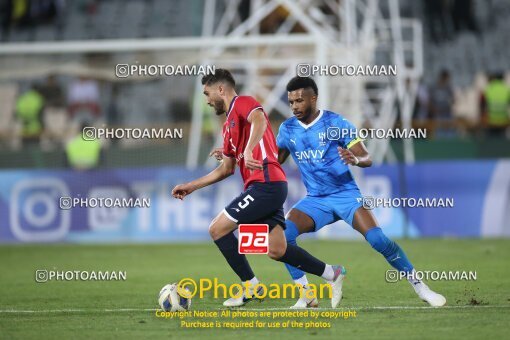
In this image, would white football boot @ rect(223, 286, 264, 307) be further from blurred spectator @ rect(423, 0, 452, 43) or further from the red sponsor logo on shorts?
blurred spectator @ rect(423, 0, 452, 43)

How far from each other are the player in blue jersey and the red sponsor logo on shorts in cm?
49

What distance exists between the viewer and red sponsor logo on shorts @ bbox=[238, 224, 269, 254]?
984cm

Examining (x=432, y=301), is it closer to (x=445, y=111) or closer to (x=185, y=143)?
(x=185, y=143)

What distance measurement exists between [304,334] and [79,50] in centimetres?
1419

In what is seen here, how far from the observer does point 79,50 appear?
2144 cm

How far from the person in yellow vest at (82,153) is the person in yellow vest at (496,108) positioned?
34.2ft

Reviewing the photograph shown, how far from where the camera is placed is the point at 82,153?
72.0 ft

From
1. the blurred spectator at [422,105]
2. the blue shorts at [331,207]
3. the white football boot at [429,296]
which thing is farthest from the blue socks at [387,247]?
the blurred spectator at [422,105]

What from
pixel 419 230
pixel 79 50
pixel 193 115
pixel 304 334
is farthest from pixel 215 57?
pixel 304 334

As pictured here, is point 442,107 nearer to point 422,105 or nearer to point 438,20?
point 422,105

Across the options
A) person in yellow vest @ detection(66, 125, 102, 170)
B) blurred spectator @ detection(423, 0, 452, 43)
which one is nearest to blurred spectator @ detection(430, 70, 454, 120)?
blurred spectator @ detection(423, 0, 452, 43)

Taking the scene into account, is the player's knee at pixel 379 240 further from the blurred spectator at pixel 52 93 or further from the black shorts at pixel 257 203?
the blurred spectator at pixel 52 93

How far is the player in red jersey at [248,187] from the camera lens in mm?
9852

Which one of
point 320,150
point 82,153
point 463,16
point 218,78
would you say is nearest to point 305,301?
point 320,150
